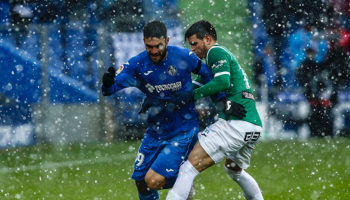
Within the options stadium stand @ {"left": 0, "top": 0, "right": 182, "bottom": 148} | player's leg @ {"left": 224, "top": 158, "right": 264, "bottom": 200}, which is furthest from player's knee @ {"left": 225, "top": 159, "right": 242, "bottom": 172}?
stadium stand @ {"left": 0, "top": 0, "right": 182, "bottom": 148}

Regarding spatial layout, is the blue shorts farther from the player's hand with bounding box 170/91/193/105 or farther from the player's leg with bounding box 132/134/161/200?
the player's hand with bounding box 170/91/193/105

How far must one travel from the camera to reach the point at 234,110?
14.6ft

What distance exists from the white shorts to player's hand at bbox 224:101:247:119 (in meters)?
0.06

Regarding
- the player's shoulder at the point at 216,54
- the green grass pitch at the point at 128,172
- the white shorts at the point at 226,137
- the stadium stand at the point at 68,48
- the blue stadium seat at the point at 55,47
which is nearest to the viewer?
the white shorts at the point at 226,137

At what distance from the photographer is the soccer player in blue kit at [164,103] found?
14.9ft

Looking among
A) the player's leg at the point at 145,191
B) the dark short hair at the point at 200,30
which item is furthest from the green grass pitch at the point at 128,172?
the dark short hair at the point at 200,30

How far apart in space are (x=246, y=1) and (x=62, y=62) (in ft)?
14.8

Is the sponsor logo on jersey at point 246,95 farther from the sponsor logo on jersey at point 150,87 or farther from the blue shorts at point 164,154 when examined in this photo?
the sponsor logo on jersey at point 150,87

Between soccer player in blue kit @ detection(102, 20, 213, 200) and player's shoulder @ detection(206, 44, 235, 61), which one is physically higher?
player's shoulder @ detection(206, 44, 235, 61)

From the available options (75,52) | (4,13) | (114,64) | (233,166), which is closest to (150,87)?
(233,166)

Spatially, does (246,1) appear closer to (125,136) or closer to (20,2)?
(125,136)

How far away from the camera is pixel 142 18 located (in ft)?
42.5

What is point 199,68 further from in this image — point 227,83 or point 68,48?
point 68,48

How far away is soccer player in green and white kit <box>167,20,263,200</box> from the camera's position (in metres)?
4.37
